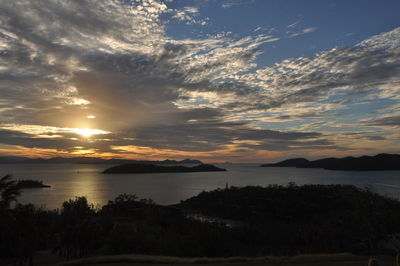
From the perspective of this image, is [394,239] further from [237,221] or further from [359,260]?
[237,221]

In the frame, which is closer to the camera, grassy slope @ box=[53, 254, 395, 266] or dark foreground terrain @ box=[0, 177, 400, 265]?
grassy slope @ box=[53, 254, 395, 266]

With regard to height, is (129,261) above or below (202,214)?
above

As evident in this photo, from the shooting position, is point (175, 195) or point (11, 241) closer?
point (11, 241)

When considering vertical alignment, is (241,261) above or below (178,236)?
above

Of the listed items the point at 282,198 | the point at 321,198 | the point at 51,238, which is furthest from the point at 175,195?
the point at 51,238

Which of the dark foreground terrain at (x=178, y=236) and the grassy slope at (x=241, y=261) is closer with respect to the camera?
the grassy slope at (x=241, y=261)

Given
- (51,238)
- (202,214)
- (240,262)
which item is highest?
(240,262)

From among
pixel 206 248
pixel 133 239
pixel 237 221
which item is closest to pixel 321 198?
pixel 237 221

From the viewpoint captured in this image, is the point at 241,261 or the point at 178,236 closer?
the point at 241,261

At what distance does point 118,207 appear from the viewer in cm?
7131

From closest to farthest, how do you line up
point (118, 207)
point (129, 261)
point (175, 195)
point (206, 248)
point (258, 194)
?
point (129, 261)
point (206, 248)
point (118, 207)
point (258, 194)
point (175, 195)

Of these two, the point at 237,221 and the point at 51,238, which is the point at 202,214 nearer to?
the point at 237,221

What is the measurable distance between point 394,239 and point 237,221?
A: 50.4 m

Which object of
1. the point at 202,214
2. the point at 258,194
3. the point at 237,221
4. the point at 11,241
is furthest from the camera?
the point at 258,194
